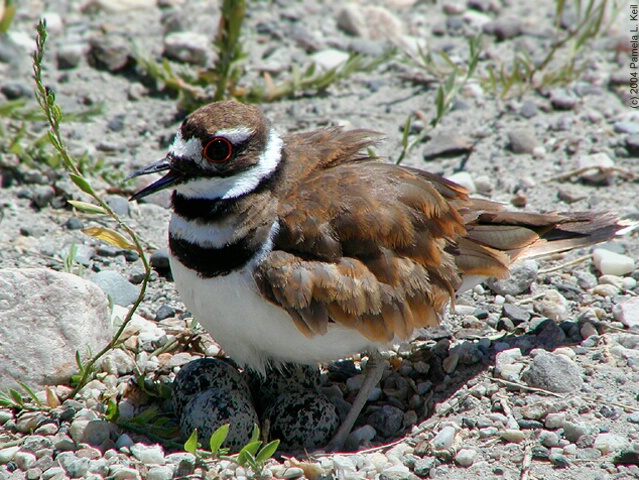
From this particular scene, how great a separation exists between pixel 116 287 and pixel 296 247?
158cm

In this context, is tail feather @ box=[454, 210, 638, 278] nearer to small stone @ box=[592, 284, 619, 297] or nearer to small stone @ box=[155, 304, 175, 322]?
small stone @ box=[592, 284, 619, 297]

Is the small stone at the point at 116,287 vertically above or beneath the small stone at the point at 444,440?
above

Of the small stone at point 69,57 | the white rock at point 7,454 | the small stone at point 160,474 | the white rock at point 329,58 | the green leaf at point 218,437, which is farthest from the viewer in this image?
Answer: the white rock at point 329,58

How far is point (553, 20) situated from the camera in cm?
859

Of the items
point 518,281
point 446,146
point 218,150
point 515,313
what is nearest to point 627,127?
point 446,146

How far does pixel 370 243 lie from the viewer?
4539 mm

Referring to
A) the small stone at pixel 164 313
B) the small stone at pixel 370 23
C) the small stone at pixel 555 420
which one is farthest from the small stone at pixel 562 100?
the small stone at pixel 164 313

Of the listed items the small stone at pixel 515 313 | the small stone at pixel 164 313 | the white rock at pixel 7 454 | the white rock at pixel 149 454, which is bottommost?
the white rock at pixel 7 454

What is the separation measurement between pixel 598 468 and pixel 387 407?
3.74ft

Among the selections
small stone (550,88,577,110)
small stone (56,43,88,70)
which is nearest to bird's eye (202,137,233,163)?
Answer: small stone (56,43,88,70)

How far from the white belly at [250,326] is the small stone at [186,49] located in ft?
12.1

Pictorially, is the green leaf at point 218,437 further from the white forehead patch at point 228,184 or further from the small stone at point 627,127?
the small stone at point 627,127

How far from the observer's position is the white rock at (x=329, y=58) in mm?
7887

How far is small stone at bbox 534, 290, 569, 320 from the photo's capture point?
5359 millimetres
